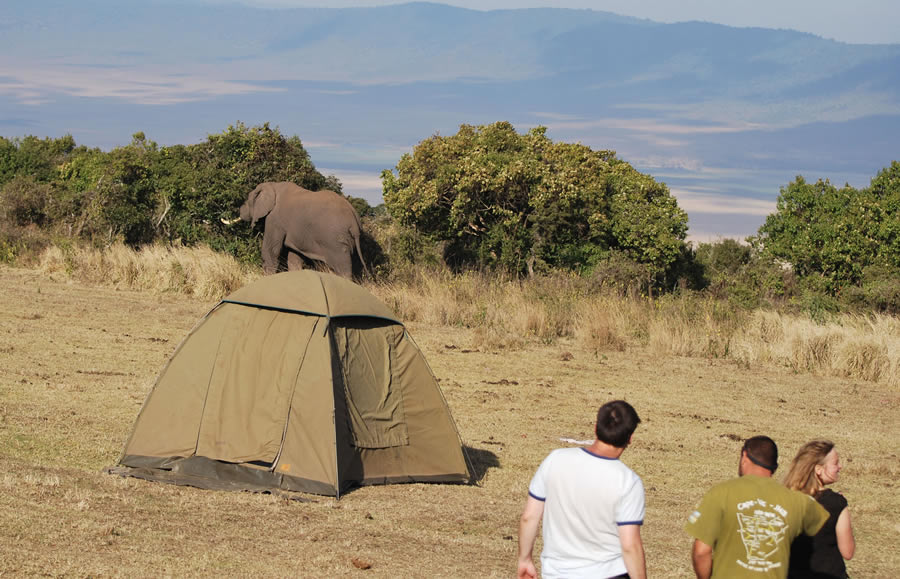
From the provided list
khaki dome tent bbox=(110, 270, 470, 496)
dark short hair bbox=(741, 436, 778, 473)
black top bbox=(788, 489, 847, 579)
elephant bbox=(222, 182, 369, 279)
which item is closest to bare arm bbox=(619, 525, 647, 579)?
dark short hair bbox=(741, 436, 778, 473)

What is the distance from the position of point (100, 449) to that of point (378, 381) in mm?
2865

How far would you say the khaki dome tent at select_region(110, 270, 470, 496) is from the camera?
982 centimetres

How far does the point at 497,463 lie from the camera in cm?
1167

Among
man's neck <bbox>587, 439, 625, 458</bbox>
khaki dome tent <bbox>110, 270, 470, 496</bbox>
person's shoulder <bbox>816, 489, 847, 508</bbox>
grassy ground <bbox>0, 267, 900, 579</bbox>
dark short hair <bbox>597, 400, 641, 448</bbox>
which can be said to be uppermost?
dark short hair <bbox>597, 400, 641, 448</bbox>

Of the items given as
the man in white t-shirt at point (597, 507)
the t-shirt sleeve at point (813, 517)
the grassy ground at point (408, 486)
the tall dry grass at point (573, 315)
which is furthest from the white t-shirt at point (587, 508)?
the tall dry grass at point (573, 315)

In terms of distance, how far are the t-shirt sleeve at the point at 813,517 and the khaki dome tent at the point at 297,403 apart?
17.1 feet

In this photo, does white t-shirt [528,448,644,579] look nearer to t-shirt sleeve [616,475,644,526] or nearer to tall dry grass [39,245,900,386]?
t-shirt sleeve [616,475,644,526]

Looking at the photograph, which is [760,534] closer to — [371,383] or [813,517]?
[813,517]

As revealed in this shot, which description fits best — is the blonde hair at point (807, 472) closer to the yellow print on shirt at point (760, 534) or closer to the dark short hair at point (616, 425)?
the yellow print on shirt at point (760, 534)

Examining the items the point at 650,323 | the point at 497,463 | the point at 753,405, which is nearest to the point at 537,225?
the point at 650,323

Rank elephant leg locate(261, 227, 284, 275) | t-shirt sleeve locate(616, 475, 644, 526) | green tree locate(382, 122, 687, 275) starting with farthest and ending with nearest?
green tree locate(382, 122, 687, 275), elephant leg locate(261, 227, 284, 275), t-shirt sleeve locate(616, 475, 644, 526)

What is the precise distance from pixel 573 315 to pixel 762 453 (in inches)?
651

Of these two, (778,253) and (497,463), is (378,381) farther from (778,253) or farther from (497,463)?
(778,253)

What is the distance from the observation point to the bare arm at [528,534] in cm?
510
